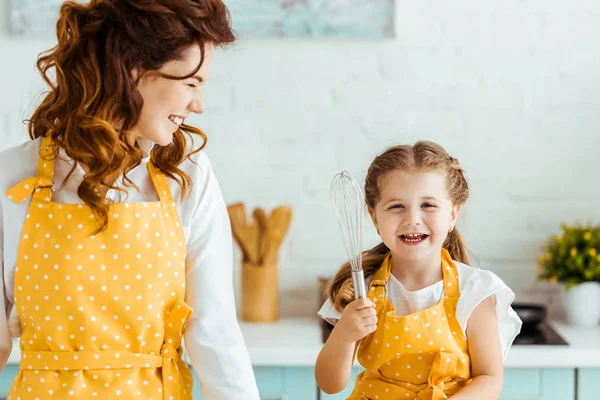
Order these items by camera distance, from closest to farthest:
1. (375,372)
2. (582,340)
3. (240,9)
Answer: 1. (375,372)
2. (582,340)
3. (240,9)

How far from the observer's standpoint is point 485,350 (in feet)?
4.52

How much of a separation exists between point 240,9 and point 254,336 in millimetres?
911

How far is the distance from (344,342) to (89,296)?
0.42 meters

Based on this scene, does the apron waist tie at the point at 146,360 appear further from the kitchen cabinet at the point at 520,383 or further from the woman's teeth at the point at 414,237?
the kitchen cabinet at the point at 520,383

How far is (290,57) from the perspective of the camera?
236cm

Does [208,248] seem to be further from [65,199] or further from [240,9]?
[240,9]

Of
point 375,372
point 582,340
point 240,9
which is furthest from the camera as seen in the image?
point 240,9

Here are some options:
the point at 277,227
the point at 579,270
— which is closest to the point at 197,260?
the point at 277,227

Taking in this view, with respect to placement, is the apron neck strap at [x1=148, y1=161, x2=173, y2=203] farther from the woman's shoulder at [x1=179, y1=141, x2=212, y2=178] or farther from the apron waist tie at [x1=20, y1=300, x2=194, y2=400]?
the apron waist tie at [x1=20, y1=300, x2=194, y2=400]

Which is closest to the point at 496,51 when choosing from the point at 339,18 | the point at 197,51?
the point at 339,18

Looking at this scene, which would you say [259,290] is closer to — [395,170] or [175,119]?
[395,170]

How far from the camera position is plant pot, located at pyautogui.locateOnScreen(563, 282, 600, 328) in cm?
225

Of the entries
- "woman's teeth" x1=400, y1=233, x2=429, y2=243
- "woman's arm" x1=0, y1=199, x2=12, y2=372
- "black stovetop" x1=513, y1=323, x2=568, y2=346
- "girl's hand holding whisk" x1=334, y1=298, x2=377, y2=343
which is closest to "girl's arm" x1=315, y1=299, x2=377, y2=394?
"girl's hand holding whisk" x1=334, y1=298, x2=377, y2=343

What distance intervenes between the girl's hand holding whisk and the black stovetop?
2.90 ft
